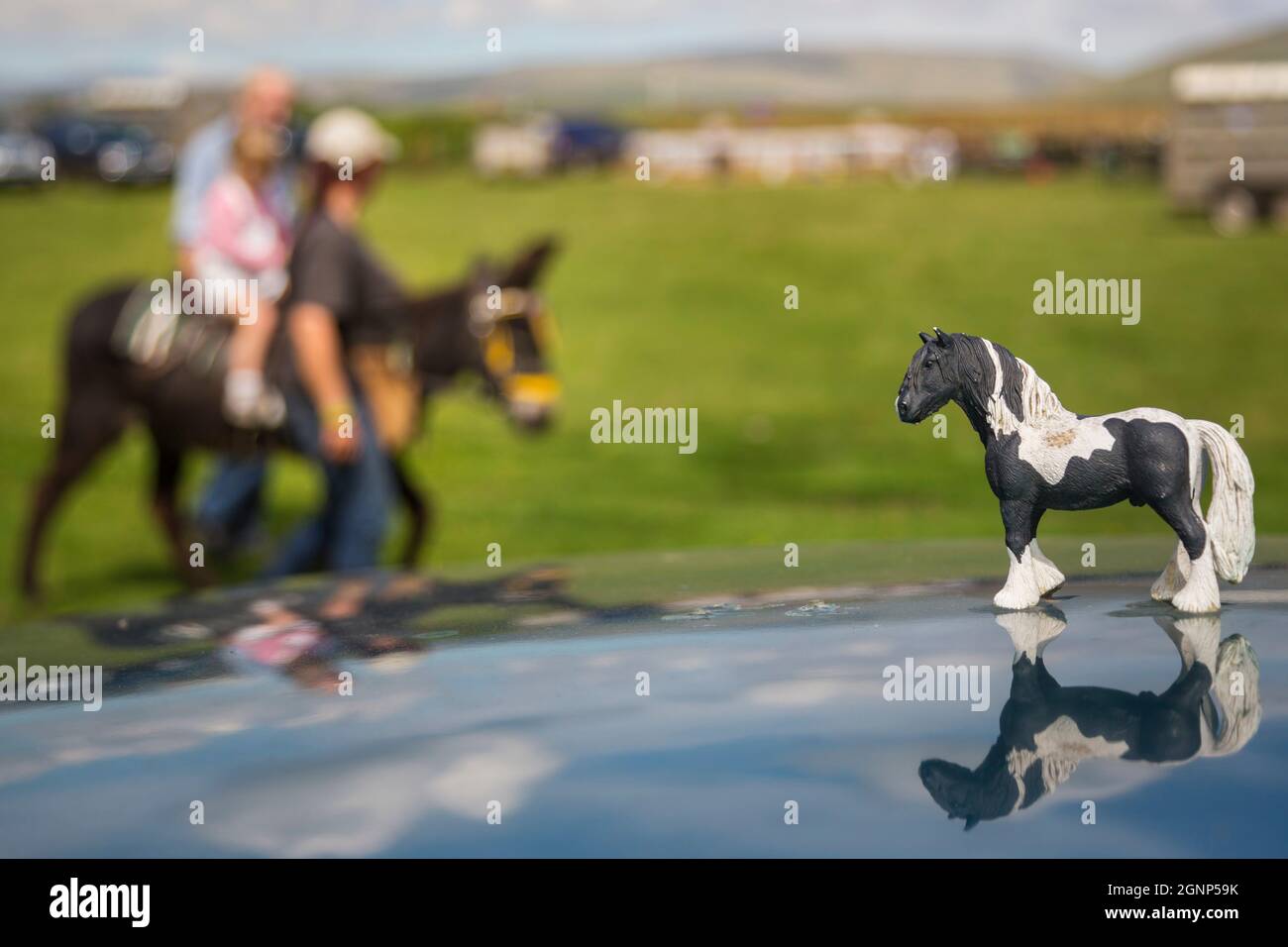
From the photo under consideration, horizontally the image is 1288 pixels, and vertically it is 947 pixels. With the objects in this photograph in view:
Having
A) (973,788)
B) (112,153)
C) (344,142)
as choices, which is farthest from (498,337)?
(112,153)

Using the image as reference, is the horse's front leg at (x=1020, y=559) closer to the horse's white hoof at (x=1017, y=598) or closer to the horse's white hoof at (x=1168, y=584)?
the horse's white hoof at (x=1017, y=598)

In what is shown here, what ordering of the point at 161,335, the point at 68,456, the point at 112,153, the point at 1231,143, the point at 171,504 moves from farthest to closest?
1. the point at 112,153
2. the point at 1231,143
3. the point at 171,504
4. the point at 68,456
5. the point at 161,335

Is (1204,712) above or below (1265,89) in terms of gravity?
below

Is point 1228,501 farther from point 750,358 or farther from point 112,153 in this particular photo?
point 112,153

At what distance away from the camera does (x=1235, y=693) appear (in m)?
1.96

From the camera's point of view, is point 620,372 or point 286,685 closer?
point 286,685

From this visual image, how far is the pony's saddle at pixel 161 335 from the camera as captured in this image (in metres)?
9.05

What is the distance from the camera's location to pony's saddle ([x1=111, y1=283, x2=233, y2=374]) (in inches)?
356

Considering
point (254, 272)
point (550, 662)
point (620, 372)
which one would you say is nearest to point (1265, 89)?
point (620, 372)

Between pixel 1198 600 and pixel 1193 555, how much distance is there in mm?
63

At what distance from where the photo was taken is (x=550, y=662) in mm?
2391
